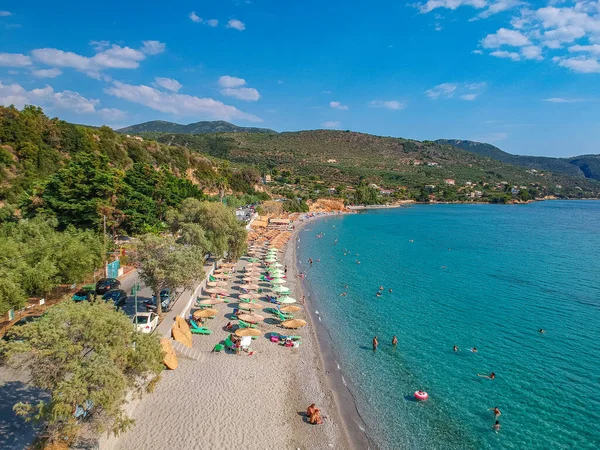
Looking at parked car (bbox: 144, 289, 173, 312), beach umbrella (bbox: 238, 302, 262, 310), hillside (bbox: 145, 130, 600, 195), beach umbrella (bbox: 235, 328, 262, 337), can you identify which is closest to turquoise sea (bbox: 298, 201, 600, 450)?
beach umbrella (bbox: 235, 328, 262, 337)

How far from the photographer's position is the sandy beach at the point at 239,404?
41.3 ft

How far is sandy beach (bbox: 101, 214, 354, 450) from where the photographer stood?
12594 mm

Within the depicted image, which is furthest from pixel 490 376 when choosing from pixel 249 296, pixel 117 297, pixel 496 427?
pixel 117 297

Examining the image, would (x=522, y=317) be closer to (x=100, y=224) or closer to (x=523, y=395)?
(x=523, y=395)

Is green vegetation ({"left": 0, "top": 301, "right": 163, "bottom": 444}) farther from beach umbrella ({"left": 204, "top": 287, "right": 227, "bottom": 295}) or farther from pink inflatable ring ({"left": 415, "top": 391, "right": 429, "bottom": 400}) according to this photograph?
beach umbrella ({"left": 204, "top": 287, "right": 227, "bottom": 295})

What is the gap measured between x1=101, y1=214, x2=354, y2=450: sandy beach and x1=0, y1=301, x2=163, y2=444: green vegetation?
1747mm

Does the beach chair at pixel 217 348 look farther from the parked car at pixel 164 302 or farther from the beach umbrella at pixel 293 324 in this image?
the beach umbrella at pixel 293 324

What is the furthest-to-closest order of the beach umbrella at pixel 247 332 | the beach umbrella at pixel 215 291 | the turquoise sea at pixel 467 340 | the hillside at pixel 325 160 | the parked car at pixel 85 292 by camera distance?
the hillside at pixel 325 160
the beach umbrella at pixel 215 291
the parked car at pixel 85 292
the beach umbrella at pixel 247 332
the turquoise sea at pixel 467 340

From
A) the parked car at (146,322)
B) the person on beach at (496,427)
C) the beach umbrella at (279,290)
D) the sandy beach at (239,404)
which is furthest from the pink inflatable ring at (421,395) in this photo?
the beach umbrella at (279,290)

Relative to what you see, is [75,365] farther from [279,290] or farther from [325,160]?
Result: [325,160]

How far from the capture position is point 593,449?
13914 millimetres

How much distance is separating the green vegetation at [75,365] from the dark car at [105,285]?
1247cm

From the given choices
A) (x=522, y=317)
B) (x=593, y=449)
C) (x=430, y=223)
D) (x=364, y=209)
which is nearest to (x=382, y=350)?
(x=593, y=449)

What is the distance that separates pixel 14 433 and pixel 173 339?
7775 mm
